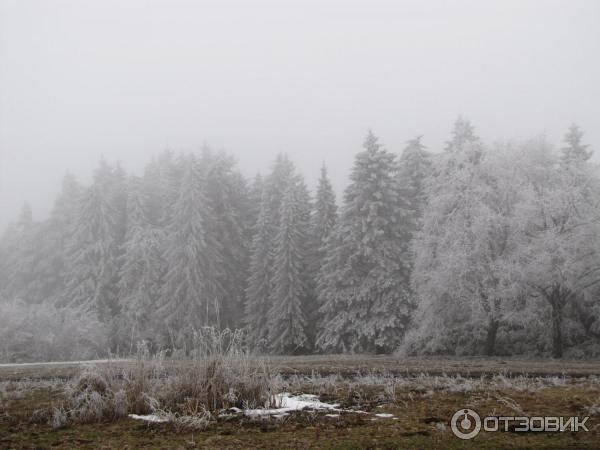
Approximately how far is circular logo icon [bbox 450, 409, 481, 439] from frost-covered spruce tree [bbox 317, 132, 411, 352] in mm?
25986

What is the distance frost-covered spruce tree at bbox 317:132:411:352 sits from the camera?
3291 cm

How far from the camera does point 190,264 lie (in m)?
40.6

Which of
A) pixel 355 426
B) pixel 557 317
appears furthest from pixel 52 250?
pixel 355 426

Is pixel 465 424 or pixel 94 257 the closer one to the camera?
pixel 465 424

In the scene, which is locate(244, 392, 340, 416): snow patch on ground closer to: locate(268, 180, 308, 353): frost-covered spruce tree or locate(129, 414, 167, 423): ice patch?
locate(129, 414, 167, 423): ice patch

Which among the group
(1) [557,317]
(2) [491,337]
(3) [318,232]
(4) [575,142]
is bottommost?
(2) [491,337]

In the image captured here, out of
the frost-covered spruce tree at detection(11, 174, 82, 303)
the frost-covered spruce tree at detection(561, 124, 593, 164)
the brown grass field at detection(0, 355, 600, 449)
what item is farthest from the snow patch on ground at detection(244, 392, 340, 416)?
the frost-covered spruce tree at detection(11, 174, 82, 303)

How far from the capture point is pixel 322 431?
5695 millimetres

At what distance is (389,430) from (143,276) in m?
40.2

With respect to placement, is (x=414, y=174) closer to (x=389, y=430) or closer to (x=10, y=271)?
(x=389, y=430)

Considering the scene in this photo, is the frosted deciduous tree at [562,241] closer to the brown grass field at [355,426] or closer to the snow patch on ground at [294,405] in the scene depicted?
the brown grass field at [355,426]

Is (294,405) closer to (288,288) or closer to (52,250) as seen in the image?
(288,288)

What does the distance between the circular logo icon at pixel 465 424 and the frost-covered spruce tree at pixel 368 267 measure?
1023 inches

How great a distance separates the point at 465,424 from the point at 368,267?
97.1ft
